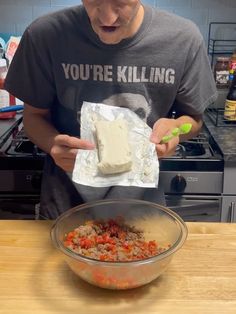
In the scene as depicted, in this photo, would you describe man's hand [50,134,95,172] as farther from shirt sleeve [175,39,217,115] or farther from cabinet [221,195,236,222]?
cabinet [221,195,236,222]

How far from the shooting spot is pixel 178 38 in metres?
1.21

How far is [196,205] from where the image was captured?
1.72 m

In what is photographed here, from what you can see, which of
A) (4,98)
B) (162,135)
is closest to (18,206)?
(4,98)

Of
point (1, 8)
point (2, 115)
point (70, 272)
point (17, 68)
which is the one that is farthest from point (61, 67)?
point (1, 8)

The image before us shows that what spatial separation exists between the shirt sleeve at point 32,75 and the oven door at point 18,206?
584 millimetres

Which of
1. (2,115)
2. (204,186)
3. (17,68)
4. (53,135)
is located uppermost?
(17,68)

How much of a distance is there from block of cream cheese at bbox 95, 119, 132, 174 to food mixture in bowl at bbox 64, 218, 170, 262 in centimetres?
11

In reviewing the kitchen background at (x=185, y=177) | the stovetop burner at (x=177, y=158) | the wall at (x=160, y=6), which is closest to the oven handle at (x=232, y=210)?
the kitchen background at (x=185, y=177)

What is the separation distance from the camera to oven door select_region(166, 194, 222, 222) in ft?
5.60

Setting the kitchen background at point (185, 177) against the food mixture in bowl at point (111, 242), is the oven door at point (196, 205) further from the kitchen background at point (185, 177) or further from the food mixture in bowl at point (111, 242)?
the food mixture in bowl at point (111, 242)

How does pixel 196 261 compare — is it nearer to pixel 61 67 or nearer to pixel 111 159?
pixel 111 159

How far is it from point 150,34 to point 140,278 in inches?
25.7

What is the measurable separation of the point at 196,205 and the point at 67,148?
82 cm

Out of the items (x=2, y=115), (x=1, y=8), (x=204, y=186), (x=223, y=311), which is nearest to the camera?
(x=223, y=311)
